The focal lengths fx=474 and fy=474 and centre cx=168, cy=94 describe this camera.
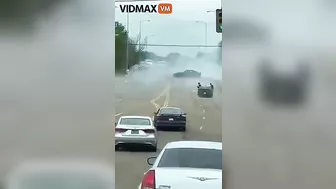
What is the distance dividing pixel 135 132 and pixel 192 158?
52 cm

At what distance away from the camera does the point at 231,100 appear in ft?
12.2

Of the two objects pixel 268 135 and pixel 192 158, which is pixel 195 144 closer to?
pixel 192 158

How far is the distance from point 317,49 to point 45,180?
249cm

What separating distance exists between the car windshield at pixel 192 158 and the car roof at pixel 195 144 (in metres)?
0.02

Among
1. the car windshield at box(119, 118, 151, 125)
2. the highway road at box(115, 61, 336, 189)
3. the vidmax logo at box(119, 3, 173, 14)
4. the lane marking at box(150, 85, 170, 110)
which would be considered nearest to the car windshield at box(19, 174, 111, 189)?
the car windshield at box(119, 118, 151, 125)

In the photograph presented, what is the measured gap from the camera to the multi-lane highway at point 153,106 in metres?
3.82

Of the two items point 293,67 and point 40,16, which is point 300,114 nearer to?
point 293,67

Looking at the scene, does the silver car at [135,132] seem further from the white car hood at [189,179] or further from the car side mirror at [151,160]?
the white car hood at [189,179]

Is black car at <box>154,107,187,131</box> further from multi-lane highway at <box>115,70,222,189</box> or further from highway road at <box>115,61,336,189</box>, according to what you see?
highway road at <box>115,61,336,189</box>

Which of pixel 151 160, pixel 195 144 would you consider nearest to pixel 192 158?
pixel 195 144

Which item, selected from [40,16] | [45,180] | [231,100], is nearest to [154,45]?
[231,100]

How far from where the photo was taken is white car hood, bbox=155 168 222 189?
368 centimetres

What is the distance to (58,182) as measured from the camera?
4055 mm

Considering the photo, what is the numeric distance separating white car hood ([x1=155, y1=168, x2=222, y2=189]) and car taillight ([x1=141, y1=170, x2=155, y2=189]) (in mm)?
36
